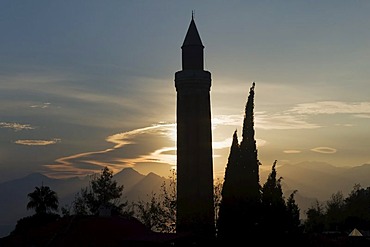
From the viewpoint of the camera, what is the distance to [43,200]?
6862cm

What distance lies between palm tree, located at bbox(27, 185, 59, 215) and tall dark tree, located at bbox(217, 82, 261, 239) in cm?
3616

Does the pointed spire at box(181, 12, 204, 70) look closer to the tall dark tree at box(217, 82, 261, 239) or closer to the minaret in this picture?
the minaret

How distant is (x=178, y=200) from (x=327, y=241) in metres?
24.0

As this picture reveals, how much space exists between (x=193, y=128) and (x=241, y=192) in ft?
96.4

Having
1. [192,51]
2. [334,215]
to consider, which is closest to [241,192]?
[192,51]

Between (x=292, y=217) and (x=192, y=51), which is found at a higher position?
(x=192, y=51)

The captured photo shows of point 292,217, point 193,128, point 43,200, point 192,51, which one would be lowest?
point 292,217

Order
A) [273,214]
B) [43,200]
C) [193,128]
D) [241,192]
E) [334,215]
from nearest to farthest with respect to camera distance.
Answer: [273,214] < [241,192] < [193,128] < [43,200] < [334,215]

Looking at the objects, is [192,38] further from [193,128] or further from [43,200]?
[43,200]

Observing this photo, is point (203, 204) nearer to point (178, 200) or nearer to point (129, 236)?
point (178, 200)

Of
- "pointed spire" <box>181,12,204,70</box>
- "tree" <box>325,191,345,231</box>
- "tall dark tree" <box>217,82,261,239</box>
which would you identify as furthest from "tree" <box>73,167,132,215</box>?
"tree" <box>325,191,345,231</box>

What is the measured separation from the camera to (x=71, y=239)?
112ft

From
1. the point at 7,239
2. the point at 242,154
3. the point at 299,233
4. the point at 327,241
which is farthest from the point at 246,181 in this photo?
the point at 7,239

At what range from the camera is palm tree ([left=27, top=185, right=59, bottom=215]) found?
68375 millimetres
